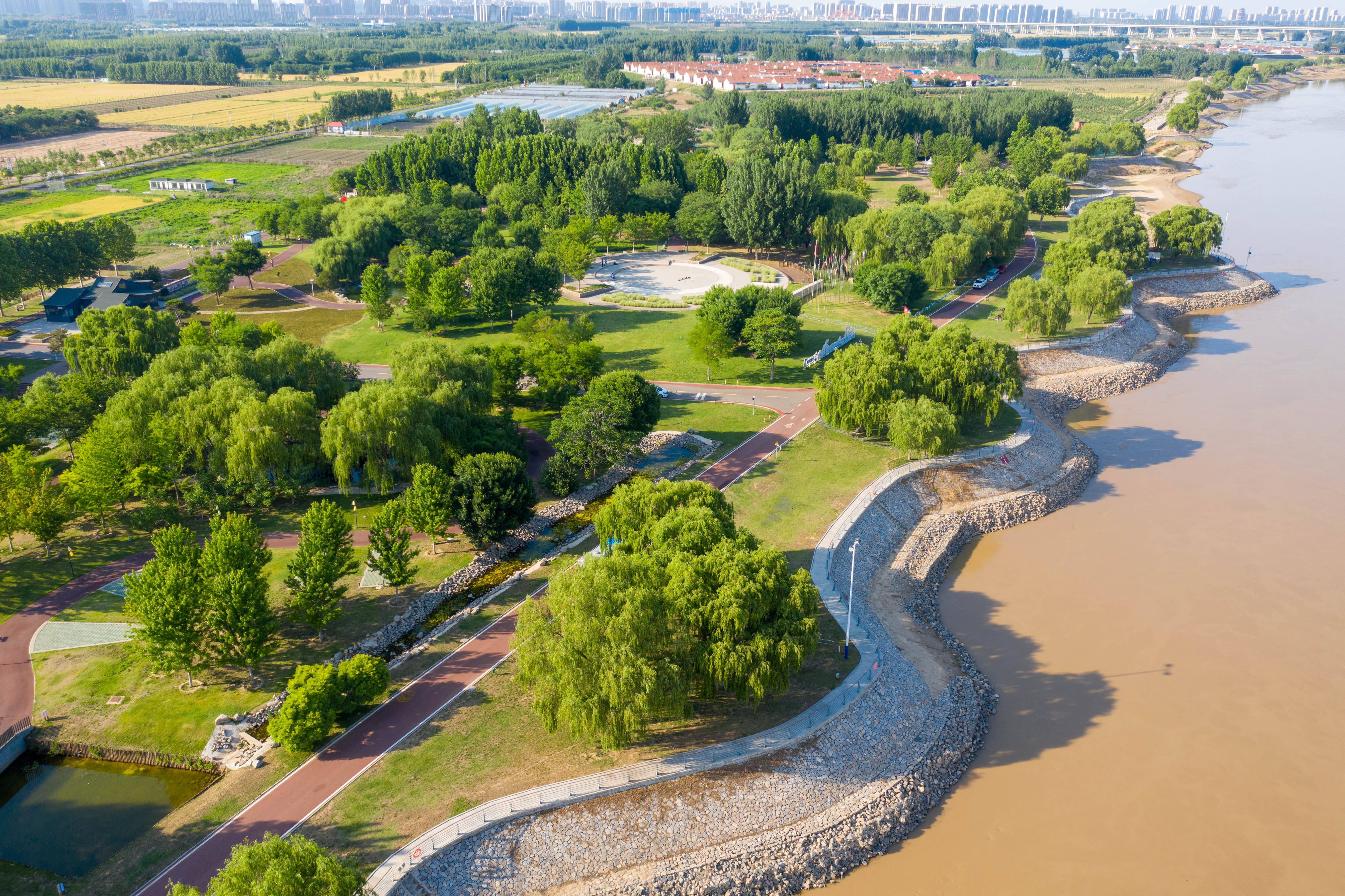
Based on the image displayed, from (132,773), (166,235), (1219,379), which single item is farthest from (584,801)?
(166,235)

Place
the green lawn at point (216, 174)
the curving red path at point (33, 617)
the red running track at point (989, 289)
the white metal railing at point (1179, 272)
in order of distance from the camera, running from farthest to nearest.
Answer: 1. the green lawn at point (216, 174)
2. the white metal railing at point (1179, 272)
3. the red running track at point (989, 289)
4. the curving red path at point (33, 617)

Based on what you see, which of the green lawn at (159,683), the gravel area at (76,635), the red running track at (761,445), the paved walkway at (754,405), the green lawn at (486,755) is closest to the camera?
the green lawn at (486,755)

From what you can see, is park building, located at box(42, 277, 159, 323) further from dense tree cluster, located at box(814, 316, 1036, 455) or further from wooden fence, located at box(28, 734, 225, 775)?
dense tree cluster, located at box(814, 316, 1036, 455)

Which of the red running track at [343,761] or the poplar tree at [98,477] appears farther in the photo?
the poplar tree at [98,477]

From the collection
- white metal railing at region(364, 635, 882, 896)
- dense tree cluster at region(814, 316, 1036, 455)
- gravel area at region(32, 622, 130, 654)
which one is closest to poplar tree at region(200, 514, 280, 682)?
gravel area at region(32, 622, 130, 654)

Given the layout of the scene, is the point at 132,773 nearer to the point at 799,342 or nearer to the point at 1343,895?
the point at 1343,895

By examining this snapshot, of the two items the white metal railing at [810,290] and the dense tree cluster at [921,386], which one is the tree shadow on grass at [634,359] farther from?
the white metal railing at [810,290]

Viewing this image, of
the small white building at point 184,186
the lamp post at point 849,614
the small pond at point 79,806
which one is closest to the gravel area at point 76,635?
the small pond at point 79,806

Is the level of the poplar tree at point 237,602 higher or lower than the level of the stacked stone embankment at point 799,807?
higher
